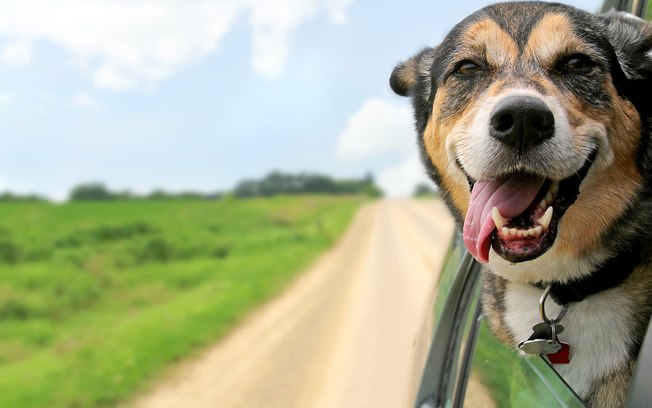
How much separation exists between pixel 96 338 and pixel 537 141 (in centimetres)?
969

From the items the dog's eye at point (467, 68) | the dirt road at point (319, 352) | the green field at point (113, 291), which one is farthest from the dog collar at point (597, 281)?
the green field at point (113, 291)

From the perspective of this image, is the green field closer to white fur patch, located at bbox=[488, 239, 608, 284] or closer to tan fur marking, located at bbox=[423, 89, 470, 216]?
tan fur marking, located at bbox=[423, 89, 470, 216]

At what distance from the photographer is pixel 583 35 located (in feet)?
8.46

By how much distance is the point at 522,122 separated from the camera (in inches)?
87.9

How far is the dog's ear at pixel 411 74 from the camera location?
348 cm

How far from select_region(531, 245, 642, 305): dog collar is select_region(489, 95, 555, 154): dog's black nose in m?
0.46

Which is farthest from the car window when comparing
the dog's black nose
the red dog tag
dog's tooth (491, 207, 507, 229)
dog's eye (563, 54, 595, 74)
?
dog's eye (563, 54, 595, 74)

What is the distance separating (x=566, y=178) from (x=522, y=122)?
0.93 ft

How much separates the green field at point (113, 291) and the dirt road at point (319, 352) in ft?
1.89

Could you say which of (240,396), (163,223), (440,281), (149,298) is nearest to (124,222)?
(163,223)

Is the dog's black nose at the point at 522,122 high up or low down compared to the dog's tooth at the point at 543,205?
up

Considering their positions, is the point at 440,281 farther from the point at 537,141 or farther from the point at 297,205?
the point at 297,205

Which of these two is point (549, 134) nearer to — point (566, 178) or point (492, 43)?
point (566, 178)

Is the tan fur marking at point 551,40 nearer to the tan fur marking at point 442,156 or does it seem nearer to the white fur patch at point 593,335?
the tan fur marking at point 442,156
